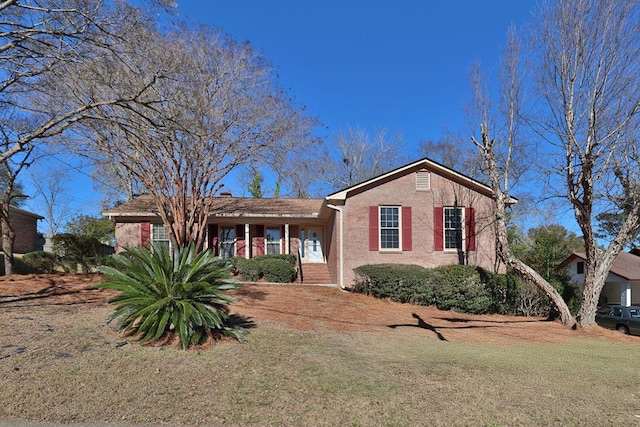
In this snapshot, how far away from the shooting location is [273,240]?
20344 millimetres

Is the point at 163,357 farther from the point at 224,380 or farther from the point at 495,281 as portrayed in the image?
the point at 495,281

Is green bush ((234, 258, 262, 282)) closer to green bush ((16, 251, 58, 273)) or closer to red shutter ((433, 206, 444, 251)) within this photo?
red shutter ((433, 206, 444, 251))

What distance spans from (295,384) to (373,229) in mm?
11695

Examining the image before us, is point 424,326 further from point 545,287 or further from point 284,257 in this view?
point 284,257

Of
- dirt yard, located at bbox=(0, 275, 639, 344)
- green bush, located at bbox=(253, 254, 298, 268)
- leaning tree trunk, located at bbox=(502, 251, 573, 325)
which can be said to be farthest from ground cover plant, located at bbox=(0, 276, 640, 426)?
green bush, located at bbox=(253, 254, 298, 268)

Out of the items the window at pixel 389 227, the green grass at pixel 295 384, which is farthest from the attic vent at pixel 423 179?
the green grass at pixel 295 384

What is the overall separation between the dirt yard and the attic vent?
561cm

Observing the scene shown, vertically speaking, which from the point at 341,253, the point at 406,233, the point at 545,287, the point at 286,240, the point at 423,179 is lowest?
the point at 545,287

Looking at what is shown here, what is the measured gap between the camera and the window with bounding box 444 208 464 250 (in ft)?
55.2

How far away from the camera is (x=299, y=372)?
18.8 ft

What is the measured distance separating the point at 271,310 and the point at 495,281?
26.7ft

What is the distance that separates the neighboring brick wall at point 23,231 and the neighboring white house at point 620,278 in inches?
1428

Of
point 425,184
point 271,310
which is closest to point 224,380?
point 271,310

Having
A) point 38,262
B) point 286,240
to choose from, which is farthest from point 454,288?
point 38,262
